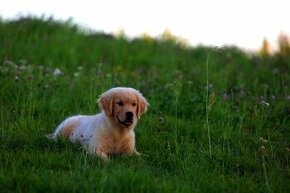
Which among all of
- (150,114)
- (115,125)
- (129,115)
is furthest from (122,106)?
(150,114)

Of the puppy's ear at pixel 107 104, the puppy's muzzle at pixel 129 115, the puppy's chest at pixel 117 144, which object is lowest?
the puppy's chest at pixel 117 144

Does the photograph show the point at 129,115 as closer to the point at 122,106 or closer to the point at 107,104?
the point at 122,106

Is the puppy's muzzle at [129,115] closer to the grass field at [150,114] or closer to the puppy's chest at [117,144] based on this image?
the puppy's chest at [117,144]

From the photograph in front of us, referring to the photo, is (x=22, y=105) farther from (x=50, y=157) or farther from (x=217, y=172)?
(x=217, y=172)

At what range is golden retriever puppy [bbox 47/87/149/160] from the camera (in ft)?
22.2

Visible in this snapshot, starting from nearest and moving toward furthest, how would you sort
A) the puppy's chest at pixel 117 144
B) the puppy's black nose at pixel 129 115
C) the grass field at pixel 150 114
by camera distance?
the grass field at pixel 150 114 → the puppy's black nose at pixel 129 115 → the puppy's chest at pixel 117 144

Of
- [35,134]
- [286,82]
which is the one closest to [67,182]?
[35,134]

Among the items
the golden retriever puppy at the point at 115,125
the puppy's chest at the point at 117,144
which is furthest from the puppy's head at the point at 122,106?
the puppy's chest at the point at 117,144

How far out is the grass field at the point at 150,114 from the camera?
5.49 metres

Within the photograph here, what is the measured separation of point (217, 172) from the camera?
19.6 feet

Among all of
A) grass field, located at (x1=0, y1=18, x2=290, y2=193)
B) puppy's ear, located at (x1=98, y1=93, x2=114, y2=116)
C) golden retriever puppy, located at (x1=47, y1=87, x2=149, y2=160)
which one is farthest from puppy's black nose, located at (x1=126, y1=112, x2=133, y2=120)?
grass field, located at (x1=0, y1=18, x2=290, y2=193)

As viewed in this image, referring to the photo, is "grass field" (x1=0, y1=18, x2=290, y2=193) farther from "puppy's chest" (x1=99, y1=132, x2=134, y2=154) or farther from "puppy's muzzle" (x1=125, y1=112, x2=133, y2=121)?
"puppy's muzzle" (x1=125, y1=112, x2=133, y2=121)

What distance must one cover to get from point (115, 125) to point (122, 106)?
27 centimetres

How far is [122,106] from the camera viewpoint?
679cm
